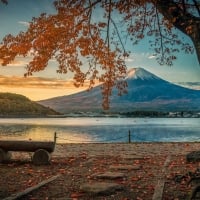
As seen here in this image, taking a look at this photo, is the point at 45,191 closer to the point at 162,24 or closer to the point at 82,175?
the point at 82,175

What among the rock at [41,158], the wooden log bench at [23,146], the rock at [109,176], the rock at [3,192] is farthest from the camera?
the wooden log bench at [23,146]

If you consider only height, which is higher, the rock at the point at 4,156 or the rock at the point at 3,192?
the rock at the point at 4,156

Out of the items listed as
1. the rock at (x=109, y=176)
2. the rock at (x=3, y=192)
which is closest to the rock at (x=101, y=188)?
the rock at (x=109, y=176)

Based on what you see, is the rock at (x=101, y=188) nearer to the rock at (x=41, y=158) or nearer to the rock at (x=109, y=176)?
the rock at (x=109, y=176)

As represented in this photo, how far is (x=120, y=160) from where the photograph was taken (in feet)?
61.5

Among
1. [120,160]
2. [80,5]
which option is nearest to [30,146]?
[120,160]

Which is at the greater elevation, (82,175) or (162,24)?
(162,24)

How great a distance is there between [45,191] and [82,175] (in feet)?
9.61

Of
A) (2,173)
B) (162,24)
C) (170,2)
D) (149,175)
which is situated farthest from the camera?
(2,173)

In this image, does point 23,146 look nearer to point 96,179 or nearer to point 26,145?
point 26,145

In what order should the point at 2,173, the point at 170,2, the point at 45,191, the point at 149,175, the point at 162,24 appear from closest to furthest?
the point at 170,2, the point at 45,191, the point at 162,24, the point at 149,175, the point at 2,173

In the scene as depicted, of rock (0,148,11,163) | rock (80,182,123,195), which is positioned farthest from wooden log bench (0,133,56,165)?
rock (80,182,123,195)

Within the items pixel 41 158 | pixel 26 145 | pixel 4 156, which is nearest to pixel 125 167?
pixel 41 158

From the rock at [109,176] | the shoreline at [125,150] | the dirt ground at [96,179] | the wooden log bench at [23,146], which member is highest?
the wooden log bench at [23,146]
